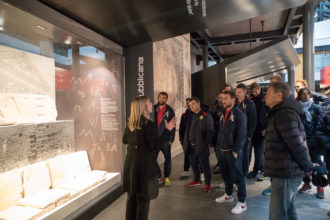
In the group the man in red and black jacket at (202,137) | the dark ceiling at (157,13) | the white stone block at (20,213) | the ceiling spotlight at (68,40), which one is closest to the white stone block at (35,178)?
the white stone block at (20,213)

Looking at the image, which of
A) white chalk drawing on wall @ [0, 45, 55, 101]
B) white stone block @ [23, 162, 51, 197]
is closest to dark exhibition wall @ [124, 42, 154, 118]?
white chalk drawing on wall @ [0, 45, 55, 101]

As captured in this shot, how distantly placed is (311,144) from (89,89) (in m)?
3.33

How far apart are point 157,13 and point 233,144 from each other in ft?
5.98

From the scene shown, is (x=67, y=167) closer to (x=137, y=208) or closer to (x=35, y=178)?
(x=35, y=178)

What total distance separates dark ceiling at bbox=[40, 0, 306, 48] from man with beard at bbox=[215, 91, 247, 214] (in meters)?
0.99

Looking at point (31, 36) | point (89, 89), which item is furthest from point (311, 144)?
point (31, 36)

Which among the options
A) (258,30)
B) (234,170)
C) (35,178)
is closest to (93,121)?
(35,178)

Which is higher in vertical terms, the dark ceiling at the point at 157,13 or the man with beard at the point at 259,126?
the dark ceiling at the point at 157,13

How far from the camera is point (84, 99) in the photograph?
3330mm

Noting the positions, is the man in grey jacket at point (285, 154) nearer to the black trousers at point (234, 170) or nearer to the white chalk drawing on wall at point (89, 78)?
the black trousers at point (234, 170)

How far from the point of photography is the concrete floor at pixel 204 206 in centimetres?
264

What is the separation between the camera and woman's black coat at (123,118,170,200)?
1980 mm

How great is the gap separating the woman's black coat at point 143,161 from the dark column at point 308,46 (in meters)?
5.56

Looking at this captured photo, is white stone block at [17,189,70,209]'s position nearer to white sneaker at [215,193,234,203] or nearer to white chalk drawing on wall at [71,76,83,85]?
white chalk drawing on wall at [71,76,83,85]
